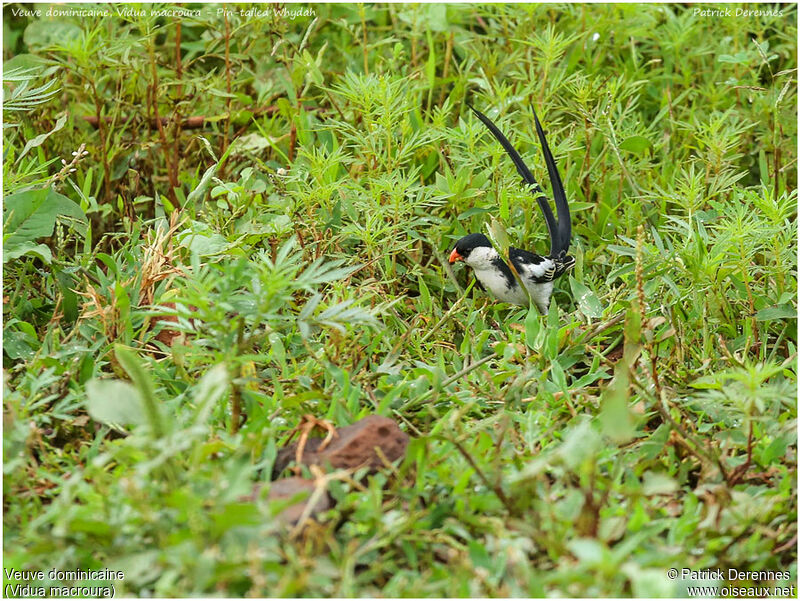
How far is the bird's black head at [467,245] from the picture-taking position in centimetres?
343

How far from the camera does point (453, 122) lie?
415 centimetres

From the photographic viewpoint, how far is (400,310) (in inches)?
132

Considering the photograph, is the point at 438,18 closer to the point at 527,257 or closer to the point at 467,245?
the point at 467,245

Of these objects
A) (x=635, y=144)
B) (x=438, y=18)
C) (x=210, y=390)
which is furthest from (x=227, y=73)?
(x=210, y=390)

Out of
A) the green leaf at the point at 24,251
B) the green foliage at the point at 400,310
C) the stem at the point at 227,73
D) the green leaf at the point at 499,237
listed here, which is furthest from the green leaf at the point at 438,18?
the green leaf at the point at 24,251

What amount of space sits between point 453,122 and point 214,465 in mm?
2464

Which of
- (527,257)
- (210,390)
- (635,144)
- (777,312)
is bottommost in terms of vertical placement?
(777,312)

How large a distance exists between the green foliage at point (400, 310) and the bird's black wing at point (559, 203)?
4.9 inches

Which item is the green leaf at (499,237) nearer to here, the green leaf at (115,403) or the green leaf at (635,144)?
the green leaf at (635,144)

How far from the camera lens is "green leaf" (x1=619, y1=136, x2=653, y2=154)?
3.68m

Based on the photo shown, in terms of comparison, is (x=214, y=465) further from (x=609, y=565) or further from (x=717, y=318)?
(x=717, y=318)

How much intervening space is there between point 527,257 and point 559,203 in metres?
0.29

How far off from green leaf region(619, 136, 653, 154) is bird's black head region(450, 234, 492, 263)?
2.51 feet

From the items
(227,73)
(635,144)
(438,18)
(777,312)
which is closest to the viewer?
(777,312)
